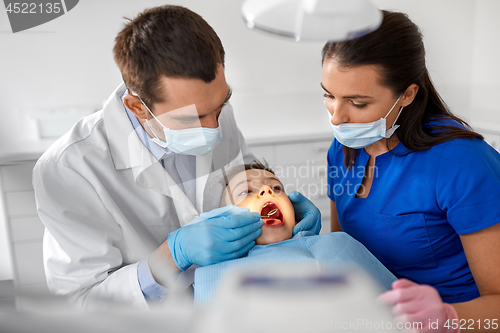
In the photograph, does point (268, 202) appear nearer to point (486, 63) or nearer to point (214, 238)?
point (214, 238)

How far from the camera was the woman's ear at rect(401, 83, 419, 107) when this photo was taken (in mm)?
1080

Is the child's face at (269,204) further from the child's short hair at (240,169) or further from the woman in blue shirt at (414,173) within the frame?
the woman in blue shirt at (414,173)

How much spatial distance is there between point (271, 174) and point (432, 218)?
1.72 ft

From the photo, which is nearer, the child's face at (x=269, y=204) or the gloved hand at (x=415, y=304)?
the gloved hand at (x=415, y=304)

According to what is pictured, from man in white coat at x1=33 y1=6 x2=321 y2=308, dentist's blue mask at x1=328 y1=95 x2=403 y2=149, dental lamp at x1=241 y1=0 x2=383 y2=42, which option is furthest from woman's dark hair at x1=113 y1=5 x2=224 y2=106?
dentist's blue mask at x1=328 y1=95 x2=403 y2=149

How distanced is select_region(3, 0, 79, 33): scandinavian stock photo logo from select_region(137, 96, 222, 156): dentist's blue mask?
0.28 meters

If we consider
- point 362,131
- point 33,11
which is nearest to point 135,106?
point 33,11

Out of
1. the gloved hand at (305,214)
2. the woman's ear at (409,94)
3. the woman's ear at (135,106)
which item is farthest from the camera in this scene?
the gloved hand at (305,214)

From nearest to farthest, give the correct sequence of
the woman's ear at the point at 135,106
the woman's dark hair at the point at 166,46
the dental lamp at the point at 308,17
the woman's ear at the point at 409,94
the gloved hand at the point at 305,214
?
the dental lamp at the point at 308,17
the woman's dark hair at the point at 166,46
the woman's ear at the point at 135,106
the woman's ear at the point at 409,94
the gloved hand at the point at 305,214

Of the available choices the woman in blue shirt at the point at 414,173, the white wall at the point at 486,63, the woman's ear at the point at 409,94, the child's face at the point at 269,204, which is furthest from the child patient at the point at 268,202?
the white wall at the point at 486,63

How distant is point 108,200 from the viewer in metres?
0.90

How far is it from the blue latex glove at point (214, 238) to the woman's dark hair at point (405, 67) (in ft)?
1.80

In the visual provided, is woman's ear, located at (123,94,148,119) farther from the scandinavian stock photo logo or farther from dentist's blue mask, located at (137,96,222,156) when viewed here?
the scandinavian stock photo logo

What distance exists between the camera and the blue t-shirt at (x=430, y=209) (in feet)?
3.17
